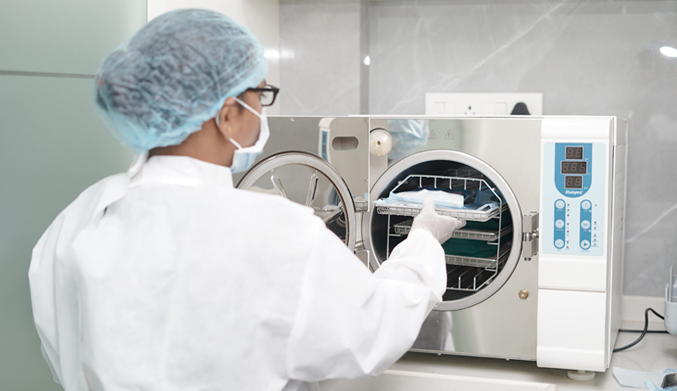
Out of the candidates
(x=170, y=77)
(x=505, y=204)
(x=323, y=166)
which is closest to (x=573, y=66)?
(x=505, y=204)

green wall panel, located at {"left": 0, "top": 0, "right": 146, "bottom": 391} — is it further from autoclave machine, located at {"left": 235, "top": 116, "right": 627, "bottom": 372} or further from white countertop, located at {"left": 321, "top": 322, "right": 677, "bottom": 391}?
white countertop, located at {"left": 321, "top": 322, "right": 677, "bottom": 391}

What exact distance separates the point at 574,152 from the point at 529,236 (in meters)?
0.26

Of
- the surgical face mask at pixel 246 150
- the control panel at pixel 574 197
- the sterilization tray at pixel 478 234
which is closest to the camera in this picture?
the surgical face mask at pixel 246 150

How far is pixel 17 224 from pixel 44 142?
0.20 metres

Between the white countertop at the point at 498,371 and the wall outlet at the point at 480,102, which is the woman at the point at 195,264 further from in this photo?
the wall outlet at the point at 480,102

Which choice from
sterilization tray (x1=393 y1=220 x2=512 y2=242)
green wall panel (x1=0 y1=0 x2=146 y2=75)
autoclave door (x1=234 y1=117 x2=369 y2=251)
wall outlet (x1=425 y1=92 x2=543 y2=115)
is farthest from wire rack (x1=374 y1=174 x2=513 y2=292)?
green wall panel (x1=0 y1=0 x2=146 y2=75)

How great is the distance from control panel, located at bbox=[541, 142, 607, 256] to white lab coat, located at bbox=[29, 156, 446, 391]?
947 millimetres

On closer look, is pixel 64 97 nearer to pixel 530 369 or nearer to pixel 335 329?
pixel 335 329

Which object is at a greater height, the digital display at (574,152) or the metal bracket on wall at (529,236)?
the digital display at (574,152)

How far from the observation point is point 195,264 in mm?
801

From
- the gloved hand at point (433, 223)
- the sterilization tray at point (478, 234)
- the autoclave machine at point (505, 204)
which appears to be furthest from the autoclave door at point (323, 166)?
the gloved hand at point (433, 223)

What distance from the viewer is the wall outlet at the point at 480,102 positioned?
2.34m

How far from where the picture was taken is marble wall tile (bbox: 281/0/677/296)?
7.41 feet

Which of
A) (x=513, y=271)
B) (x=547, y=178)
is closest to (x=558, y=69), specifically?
(x=547, y=178)
